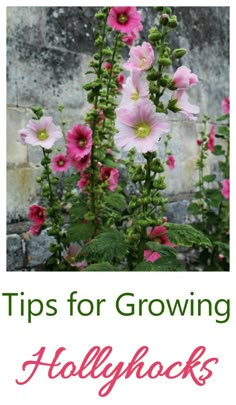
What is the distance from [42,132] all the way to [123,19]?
0.43 metres

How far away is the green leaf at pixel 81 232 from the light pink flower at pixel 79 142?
0.71 ft

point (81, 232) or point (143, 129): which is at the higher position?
point (143, 129)

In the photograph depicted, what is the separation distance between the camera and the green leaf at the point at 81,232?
161cm

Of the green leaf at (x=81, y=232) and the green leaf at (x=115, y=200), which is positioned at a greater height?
the green leaf at (x=115, y=200)

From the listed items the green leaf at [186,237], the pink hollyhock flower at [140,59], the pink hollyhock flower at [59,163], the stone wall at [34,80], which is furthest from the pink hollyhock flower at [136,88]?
the stone wall at [34,80]

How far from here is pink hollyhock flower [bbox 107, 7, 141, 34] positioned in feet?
5.14

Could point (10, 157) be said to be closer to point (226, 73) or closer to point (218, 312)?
point (218, 312)

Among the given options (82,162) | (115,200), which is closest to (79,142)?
(82,162)

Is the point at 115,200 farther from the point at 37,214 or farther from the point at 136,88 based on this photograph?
the point at 136,88

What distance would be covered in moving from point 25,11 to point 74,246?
1.06 m

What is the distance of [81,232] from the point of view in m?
1.62

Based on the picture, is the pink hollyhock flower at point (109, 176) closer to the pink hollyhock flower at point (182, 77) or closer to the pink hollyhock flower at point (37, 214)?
the pink hollyhock flower at point (37, 214)

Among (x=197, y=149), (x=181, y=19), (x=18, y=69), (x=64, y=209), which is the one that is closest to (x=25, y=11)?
(x=18, y=69)

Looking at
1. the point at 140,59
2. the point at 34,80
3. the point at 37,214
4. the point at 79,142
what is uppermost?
the point at 34,80
